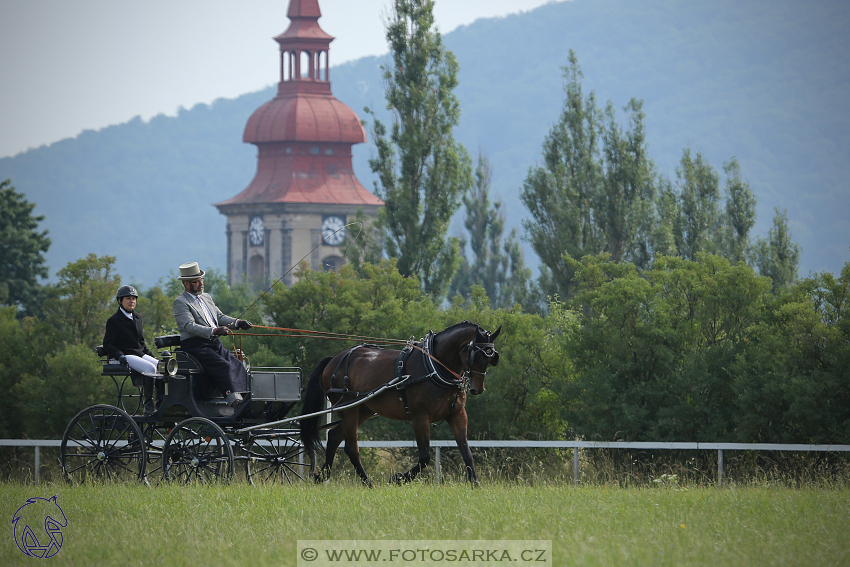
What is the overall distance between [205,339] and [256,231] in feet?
216

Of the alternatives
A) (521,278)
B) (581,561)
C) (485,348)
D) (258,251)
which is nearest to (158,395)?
(485,348)

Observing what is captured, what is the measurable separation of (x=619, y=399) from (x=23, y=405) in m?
10.5

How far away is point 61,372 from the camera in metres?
19.5

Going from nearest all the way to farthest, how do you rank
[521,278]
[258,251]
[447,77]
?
[447,77] < [521,278] < [258,251]

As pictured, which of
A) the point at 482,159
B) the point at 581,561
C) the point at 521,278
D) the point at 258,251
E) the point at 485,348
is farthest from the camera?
the point at 258,251

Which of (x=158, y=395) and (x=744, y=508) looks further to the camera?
(x=158, y=395)

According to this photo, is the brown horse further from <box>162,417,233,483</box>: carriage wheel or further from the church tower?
the church tower

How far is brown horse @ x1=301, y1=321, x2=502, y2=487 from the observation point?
38.4 feet

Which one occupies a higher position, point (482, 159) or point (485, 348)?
point (482, 159)

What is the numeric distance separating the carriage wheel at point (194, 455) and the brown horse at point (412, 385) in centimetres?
137


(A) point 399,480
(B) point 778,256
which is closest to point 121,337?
(A) point 399,480

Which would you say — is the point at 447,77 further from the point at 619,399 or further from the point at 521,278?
the point at 619,399

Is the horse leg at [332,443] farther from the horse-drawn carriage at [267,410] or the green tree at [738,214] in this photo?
the green tree at [738,214]

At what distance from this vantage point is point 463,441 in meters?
11.7
